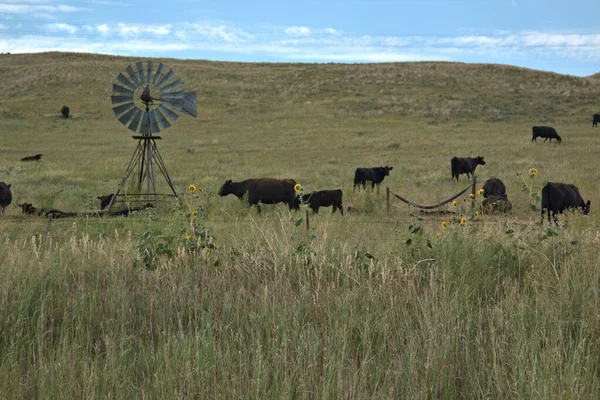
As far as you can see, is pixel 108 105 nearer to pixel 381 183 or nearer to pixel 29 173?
pixel 29 173

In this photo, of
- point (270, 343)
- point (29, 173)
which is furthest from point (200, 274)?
point (29, 173)

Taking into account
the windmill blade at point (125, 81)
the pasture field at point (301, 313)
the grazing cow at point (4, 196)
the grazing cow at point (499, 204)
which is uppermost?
the windmill blade at point (125, 81)

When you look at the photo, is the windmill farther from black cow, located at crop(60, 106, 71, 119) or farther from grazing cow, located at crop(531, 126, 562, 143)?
black cow, located at crop(60, 106, 71, 119)

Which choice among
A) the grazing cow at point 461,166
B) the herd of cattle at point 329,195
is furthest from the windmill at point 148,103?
the grazing cow at point 461,166

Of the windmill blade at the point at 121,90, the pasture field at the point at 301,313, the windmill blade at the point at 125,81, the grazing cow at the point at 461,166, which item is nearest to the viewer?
the pasture field at the point at 301,313

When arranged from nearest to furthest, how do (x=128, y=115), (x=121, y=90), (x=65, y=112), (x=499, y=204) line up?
(x=499, y=204), (x=121, y=90), (x=128, y=115), (x=65, y=112)

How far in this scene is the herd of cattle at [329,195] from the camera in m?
13.5

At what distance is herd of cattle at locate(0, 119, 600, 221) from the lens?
44.3 ft

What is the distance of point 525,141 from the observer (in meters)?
36.1

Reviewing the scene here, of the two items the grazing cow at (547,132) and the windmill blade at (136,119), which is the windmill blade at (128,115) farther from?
the grazing cow at (547,132)

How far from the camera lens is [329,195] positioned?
16.3 metres

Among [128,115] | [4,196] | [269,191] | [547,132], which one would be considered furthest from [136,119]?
[547,132]

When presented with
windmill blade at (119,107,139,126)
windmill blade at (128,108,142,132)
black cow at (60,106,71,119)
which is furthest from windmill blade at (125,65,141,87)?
black cow at (60,106,71,119)

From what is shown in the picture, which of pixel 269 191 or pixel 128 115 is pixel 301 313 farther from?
pixel 128 115
